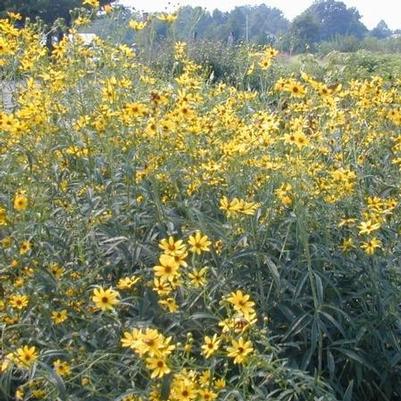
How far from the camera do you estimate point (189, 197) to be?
3115 mm

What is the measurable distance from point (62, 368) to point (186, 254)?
0.51 meters

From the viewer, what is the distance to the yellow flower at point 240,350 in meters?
1.96

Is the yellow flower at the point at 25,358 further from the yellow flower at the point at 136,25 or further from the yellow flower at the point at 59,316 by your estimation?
the yellow flower at the point at 136,25

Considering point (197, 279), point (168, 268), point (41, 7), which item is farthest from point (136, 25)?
point (41, 7)

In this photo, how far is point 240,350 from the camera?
6.50 feet

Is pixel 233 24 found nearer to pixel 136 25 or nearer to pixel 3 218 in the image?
pixel 136 25

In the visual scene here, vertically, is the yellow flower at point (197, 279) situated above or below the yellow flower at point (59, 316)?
above

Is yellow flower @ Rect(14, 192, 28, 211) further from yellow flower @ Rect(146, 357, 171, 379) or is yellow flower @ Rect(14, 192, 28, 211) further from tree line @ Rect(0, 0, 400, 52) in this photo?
tree line @ Rect(0, 0, 400, 52)

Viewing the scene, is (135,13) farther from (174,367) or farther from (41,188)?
(174,367)

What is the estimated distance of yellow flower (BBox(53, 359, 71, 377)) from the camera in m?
2.23

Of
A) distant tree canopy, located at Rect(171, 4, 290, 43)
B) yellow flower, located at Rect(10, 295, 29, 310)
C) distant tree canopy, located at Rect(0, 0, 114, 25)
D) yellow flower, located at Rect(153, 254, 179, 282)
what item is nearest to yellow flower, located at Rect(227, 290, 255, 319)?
yellow flower, located at Rect(153, 254, 179, 282)

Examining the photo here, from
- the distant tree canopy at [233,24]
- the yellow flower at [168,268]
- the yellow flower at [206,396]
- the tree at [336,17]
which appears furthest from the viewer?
the tree at [336,17]

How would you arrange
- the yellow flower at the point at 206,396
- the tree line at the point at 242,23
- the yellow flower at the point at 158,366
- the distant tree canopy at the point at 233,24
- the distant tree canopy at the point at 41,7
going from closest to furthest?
the yellow flower at the point at 158,366 < the yellow flower at the point at 206,396 < the tree line at the point at 242,23 < the distant tree canopy at the point at 233,24 < the distant tree canopy at the point at 41,7

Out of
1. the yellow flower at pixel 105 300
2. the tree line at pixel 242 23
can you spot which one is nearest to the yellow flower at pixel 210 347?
the yellow flower at pixel 105 300
